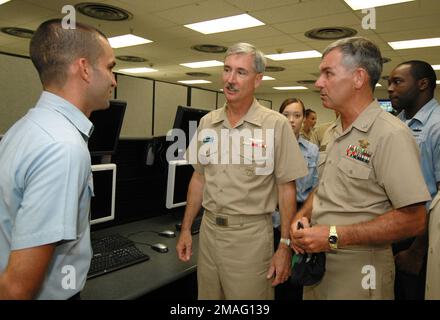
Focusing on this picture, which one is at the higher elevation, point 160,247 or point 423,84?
point 423,84

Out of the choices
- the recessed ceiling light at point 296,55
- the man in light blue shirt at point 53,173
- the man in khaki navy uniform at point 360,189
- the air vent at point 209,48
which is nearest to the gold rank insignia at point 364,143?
the man in khaki navy uniform at point 360,189

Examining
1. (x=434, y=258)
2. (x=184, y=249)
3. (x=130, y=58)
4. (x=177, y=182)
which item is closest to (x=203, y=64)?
(x=130, y=58)

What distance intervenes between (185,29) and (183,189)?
12.2 ft

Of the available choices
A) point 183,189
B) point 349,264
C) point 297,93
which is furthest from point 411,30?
point 297,93

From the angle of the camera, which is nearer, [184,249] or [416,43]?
[184,249]

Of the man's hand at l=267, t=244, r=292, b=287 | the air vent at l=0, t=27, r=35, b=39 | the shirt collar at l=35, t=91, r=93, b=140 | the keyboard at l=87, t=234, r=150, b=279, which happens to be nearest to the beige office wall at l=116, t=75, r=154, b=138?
the keyboard at l=87, t=234, r=150, b=279

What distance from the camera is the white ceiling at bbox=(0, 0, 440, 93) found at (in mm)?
3963

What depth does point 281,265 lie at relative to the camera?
1.36 m

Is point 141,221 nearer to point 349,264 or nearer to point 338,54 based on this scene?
point 349,264

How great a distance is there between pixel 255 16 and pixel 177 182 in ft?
10.2

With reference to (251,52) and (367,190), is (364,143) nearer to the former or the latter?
(367,190)

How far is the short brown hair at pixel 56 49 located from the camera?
864mm

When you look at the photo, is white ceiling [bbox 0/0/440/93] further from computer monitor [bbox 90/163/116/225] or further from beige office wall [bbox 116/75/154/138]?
computer monitor [bbox 90/163/116/225]

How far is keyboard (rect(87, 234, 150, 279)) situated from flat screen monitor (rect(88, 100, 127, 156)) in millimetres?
438
